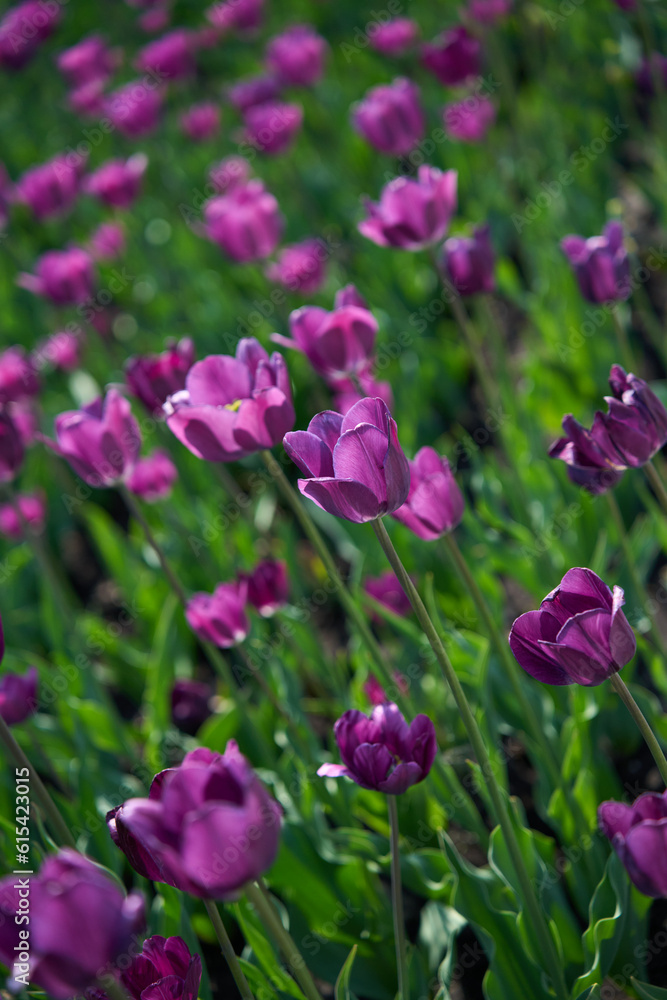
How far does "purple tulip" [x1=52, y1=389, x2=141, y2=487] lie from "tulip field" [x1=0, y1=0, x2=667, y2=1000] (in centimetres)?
1

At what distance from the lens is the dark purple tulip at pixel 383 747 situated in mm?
1108

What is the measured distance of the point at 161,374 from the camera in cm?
175

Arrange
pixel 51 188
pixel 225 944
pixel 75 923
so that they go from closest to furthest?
pixel 75 923, pixel 225 944, pixel 51 188

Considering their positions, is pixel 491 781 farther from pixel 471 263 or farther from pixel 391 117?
pixel 391 117

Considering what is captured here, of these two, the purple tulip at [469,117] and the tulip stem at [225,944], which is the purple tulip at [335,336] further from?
the purple tulip at [469,117]

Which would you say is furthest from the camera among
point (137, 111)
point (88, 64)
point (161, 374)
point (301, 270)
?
point (88, 64)

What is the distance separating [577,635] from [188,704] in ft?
4.39

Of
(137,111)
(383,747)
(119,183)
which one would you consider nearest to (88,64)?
(137,111)

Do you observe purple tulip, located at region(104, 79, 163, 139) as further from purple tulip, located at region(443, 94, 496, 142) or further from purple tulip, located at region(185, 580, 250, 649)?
purple tulip, located at region(185, 580, 250, 649)

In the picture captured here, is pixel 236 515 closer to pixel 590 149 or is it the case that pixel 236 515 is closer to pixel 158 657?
pixel 158 657

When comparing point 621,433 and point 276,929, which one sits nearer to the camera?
point 276,929

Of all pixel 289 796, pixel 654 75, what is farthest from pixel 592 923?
pixel 654 75

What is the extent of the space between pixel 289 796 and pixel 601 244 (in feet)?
4.00

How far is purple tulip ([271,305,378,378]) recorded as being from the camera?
1.54 meters
